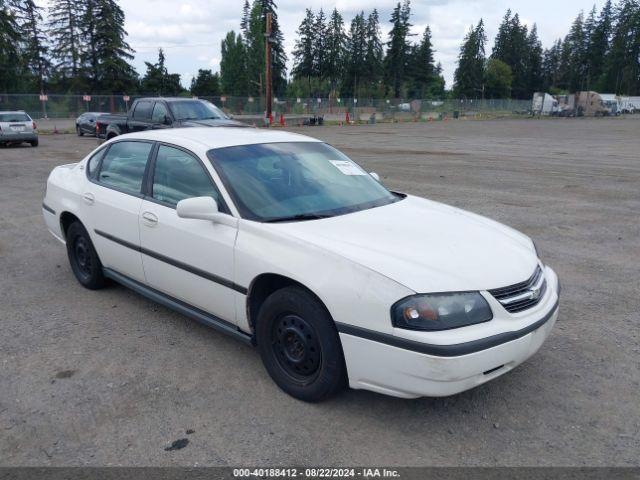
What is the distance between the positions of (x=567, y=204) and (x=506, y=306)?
7491 millimetres

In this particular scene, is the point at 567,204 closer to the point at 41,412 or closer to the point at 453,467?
the point at 453,467

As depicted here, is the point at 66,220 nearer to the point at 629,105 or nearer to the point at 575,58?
the point at 629,105

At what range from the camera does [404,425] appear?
304 centimetres

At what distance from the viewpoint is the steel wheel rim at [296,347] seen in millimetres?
3131

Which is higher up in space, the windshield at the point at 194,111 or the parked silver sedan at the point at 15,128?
the windshield at the point at 194,111

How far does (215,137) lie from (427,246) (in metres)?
2.02

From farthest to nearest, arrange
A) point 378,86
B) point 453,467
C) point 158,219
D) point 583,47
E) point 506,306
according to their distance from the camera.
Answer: point 583,47
point 378,86
point 158,219
point 506,306
point 453,467

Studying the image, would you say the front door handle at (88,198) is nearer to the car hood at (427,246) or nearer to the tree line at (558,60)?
the car hood at (427,246)

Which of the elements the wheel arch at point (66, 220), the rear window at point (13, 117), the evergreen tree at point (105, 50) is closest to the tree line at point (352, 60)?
the evergreen tree at point (105, 50)

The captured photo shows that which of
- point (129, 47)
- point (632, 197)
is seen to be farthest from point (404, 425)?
point (129, 47)

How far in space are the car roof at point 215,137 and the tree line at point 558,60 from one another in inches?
A: 4570

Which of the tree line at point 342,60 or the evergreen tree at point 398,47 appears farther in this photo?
the evergreen tree at point 398,47

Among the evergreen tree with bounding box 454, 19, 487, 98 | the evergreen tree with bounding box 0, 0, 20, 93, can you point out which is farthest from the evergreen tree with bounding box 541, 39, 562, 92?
the evergreen tree with bounding box 0, 0, 20, 93

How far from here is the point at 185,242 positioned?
149 inches
